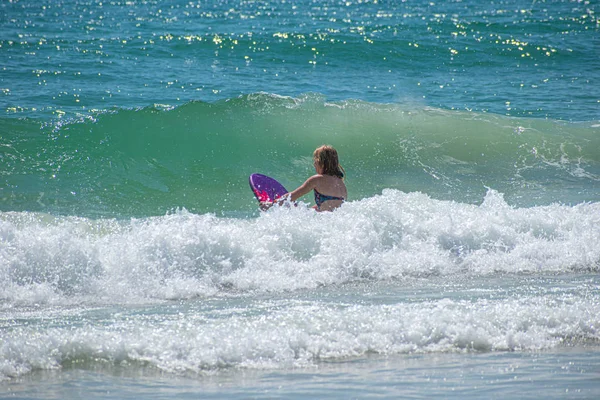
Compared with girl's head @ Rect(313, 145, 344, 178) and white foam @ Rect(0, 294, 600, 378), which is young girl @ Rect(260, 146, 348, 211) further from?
white foam @ Rect(0, 294, 600, 378)

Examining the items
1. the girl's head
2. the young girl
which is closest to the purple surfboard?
the young girl

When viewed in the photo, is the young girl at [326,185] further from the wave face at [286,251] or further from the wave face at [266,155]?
the wave face at [266,155]

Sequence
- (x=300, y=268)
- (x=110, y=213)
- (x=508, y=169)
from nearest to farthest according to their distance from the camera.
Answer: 1. (x=300, y=268)
2. (x=110, y=213)
3. (x=508, y=169)

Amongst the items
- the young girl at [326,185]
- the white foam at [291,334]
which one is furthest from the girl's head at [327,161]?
the white foam at [291,334]

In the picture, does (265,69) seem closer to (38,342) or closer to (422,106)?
(422,106)

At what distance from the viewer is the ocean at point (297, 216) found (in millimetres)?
4379

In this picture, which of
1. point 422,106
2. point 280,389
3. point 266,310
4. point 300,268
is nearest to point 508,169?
point 422,106

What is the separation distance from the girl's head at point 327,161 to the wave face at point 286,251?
0.46m

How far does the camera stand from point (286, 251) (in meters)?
6.84

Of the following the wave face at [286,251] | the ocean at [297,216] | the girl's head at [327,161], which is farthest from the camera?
the girl's head at [327,161]

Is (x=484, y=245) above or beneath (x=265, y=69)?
beneath

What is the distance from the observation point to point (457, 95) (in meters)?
16.1

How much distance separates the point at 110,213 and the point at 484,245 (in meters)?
4.66

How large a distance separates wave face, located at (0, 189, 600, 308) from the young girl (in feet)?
0.84
